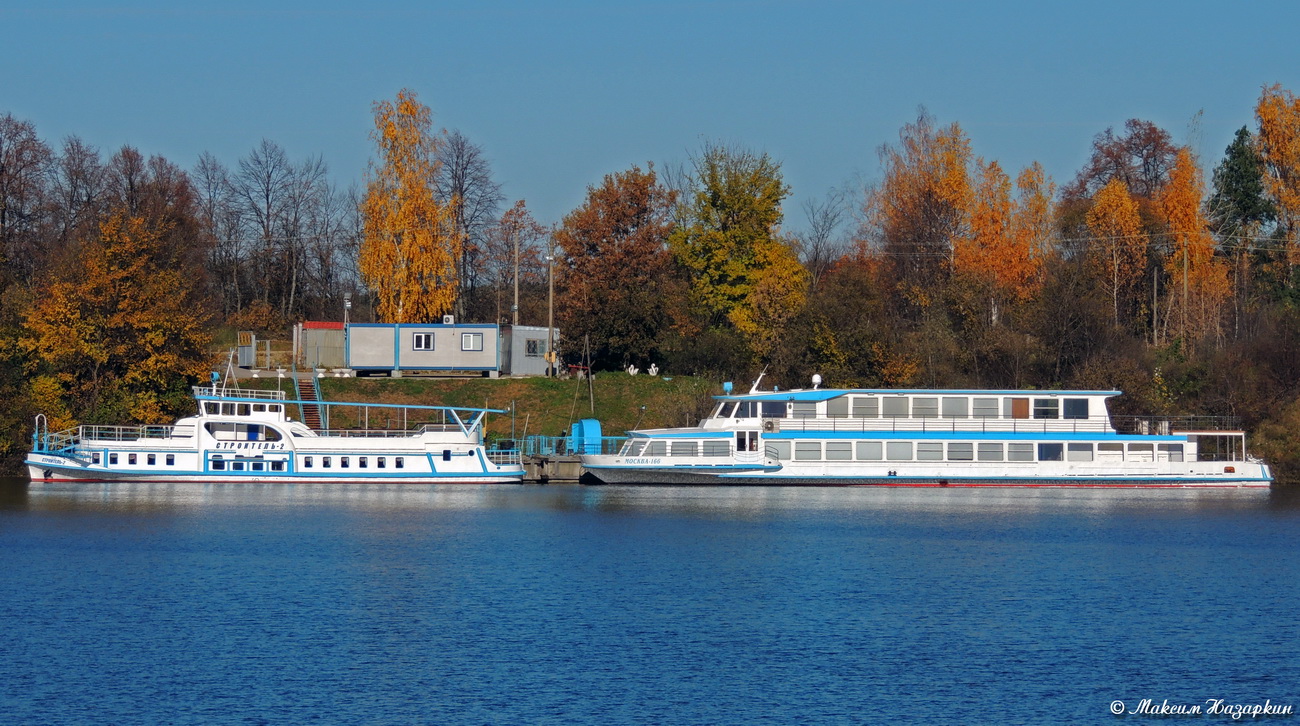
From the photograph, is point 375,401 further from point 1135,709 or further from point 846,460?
point 1135,709

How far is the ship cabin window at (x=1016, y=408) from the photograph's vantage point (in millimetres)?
65500

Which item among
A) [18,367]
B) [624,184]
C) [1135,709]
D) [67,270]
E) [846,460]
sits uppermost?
[624,184]

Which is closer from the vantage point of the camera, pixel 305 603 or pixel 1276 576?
pixel 305 603

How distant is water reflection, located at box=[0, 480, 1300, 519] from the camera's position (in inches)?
2290

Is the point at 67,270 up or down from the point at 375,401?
up

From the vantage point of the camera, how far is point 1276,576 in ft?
138

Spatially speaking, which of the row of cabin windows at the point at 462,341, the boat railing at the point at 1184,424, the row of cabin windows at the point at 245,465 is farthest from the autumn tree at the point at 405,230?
the boat railing at the point at 1184,424

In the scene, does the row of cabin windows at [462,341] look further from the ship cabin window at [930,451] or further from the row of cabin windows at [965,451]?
the ship cabin window at [930,451]

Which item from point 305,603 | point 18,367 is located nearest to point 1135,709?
point 305,603

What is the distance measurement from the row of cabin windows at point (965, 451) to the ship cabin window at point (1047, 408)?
4.64ft

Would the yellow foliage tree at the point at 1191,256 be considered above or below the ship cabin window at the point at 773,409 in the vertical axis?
above

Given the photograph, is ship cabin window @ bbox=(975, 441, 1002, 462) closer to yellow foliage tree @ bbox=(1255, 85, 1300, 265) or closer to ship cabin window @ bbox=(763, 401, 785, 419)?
ship cabin window @ bbox=(763, 401, 785, 419)

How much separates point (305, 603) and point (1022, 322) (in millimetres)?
57852

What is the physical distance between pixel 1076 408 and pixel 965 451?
5672 millimetres
